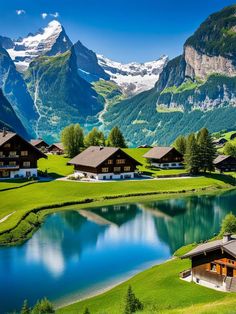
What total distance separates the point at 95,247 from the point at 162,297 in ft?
74.7

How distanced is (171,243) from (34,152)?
57416 mm

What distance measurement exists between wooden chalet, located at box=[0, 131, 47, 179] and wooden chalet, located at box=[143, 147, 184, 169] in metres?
42.8

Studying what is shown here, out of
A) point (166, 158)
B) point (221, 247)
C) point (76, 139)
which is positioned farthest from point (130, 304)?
point (76, 139)

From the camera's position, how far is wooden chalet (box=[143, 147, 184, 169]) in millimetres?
137125

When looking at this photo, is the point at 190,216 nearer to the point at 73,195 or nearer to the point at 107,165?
the point at 73,195

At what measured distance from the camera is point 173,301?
3159 centimetres

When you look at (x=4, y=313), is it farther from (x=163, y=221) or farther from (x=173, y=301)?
(x=163, y=221)

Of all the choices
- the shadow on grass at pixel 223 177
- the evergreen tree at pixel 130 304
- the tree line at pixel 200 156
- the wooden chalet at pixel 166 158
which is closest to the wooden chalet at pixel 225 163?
the wooden chalet at pixel 166 158

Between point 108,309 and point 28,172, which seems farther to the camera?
point 28,172

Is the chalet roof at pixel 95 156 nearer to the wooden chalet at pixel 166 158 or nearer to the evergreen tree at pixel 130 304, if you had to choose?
the wooden chalet at pixel 166 158

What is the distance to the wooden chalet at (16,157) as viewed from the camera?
338 ft

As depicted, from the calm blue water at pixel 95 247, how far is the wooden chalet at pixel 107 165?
25.5 m

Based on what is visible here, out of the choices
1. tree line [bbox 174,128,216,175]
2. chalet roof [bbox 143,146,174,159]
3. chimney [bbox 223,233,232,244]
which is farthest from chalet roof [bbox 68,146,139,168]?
chimney [bbox 223,233,232,244]

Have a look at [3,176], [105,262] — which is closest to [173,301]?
[105,262]
